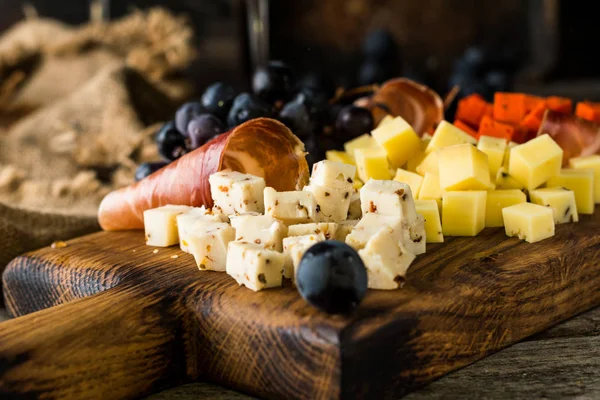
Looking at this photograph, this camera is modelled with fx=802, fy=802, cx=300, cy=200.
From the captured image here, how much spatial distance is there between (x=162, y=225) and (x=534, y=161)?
564 mm

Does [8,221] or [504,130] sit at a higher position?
[504,130]

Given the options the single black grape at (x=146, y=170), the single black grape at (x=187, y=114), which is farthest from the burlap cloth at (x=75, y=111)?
the single black grape at (x=187, y=114)

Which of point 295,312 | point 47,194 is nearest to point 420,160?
point 295,312

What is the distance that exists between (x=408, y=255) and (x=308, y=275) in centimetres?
17

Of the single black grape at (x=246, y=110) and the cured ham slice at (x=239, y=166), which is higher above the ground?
the single black grape at (x=246, y=110)

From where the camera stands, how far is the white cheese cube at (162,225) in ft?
3.81

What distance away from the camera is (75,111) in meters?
1.98

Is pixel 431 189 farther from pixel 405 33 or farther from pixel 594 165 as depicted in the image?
pixel 405 33

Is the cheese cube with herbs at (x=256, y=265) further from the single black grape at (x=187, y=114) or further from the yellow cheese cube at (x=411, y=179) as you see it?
the single black grape at (x=187, y=114)

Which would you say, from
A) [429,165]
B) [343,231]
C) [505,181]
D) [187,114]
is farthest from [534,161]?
[187,114]

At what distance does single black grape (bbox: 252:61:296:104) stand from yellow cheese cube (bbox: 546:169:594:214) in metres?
0.52

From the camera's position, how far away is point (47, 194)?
1.63 meters

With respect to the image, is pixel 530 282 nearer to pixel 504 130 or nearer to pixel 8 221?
pixel 504 130

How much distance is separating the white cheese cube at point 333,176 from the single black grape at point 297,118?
13.6 inches
